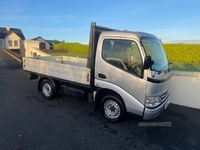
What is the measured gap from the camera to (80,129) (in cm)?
354

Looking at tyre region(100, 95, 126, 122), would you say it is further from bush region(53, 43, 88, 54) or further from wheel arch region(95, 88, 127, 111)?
bush region(53, 43, 88, 54)

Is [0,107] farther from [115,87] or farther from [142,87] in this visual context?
[142,87]

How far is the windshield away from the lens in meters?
3.34

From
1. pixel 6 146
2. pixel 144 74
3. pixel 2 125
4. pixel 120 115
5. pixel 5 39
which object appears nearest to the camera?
pixel 6 146

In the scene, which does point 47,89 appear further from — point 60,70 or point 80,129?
point 80,129

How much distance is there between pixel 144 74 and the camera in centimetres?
319

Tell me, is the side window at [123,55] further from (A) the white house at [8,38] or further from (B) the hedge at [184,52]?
(A) the white house at [8,38]

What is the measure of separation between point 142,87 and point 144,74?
31cm

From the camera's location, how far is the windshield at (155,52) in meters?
3.34

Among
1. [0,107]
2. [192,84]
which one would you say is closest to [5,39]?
[0,107]

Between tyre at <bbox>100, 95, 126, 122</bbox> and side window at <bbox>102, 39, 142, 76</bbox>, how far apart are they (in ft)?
2.94

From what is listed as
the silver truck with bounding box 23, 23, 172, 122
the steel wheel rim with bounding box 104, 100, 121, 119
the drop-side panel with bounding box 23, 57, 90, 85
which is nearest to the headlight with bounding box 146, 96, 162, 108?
the silver truck with bounding box 23, 23, 172, 122

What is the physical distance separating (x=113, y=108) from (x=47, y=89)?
2.84 meters

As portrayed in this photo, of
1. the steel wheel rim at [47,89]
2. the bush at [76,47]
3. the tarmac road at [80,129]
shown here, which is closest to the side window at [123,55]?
the tarmac road at [80,129]
